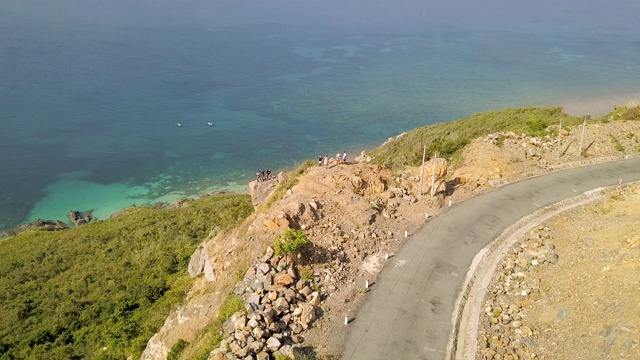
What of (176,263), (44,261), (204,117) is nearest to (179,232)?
(176,263)

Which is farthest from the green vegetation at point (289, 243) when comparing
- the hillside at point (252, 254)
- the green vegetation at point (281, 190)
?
the green vegetation at point (281, 190)

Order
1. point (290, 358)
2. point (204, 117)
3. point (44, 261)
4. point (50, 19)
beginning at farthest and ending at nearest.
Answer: point (50, 19)
point (204, 117)
point (44, 261)
point (290, 358)

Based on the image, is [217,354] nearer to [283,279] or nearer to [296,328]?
[296,328]

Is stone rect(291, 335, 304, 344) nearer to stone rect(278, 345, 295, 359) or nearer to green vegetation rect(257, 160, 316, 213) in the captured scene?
stone rect(278, 345, 295, 359)

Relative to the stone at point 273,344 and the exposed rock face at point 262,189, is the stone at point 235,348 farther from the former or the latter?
the exposed rock face at point 262,189

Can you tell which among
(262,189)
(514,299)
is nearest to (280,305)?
(514,299)

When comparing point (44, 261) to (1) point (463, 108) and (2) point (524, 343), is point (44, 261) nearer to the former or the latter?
(2) point (524, 343)
